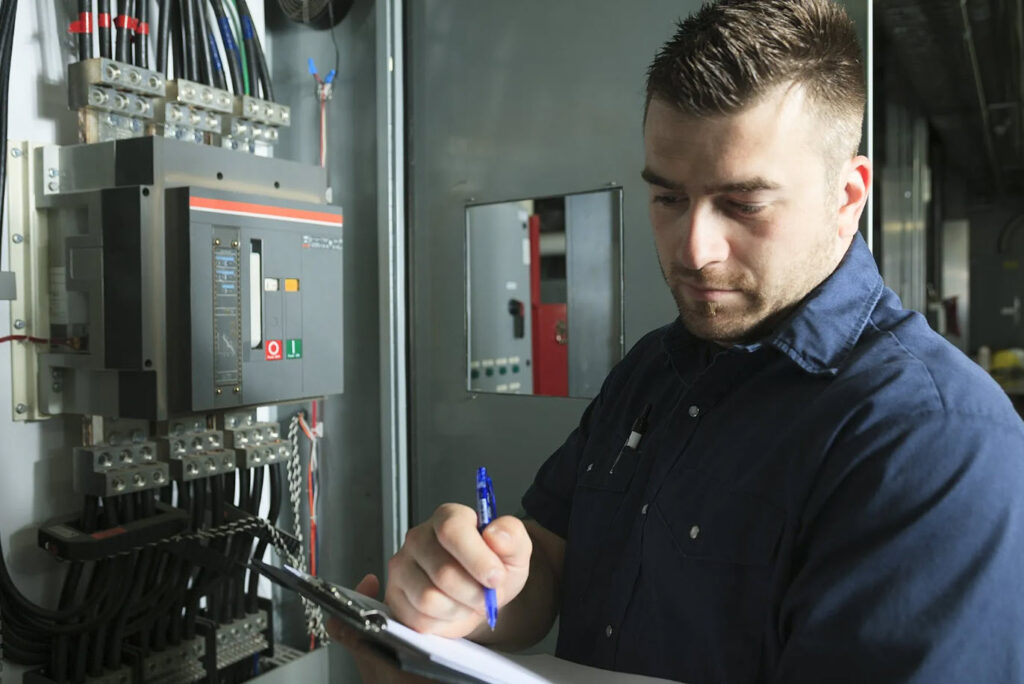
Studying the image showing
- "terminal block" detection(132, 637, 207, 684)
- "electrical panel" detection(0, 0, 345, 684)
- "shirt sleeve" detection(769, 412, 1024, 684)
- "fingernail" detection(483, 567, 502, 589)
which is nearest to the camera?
"shirt sleeve" detection(769, 412, 1024, 684)

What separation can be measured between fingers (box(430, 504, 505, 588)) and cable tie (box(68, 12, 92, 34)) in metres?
1.43

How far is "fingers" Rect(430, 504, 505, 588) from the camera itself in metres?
0.81

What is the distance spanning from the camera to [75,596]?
5.79 feet

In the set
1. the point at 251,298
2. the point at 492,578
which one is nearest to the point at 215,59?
the point at 251,298

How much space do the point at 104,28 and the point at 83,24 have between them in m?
0.04

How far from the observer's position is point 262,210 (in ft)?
5.93

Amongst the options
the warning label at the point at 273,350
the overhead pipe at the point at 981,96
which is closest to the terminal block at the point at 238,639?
the warning label at the point at 273,350

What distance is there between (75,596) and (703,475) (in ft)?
4.82

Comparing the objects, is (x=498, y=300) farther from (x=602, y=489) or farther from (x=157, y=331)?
(x=602, y=489)

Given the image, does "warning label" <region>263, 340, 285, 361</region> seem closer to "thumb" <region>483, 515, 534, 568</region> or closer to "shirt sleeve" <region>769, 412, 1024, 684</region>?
"thumb" <region>483, 515, 534, 568</region>

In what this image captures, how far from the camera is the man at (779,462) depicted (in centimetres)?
70

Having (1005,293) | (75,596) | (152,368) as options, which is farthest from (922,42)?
(1005,293)

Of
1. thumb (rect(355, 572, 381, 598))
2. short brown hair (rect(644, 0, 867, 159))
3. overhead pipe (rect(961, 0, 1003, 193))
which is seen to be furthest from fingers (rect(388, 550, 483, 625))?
overhead pipe (rect(961, 0, 1003, 193))

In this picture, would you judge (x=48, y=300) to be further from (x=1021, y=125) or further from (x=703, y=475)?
(x=1021, y=125)
